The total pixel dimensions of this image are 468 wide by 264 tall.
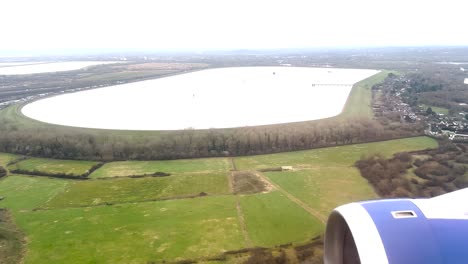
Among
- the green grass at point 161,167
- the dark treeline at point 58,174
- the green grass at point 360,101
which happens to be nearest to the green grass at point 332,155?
the green grass at point 161,167

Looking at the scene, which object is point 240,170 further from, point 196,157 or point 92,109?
point 92,109

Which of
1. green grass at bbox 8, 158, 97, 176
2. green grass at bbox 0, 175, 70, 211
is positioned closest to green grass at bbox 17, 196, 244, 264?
green grass at bbox 0, 175, 70, 211

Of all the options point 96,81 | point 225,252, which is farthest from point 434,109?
point 96,81

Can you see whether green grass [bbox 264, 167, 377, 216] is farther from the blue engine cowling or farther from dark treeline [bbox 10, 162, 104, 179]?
the blue engine cowling

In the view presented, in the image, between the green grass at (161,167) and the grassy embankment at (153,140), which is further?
the grassy embankment at (153,140)

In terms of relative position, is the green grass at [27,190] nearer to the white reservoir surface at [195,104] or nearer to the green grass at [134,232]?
the green grass at [134,232]

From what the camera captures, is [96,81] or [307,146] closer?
[307,146]
